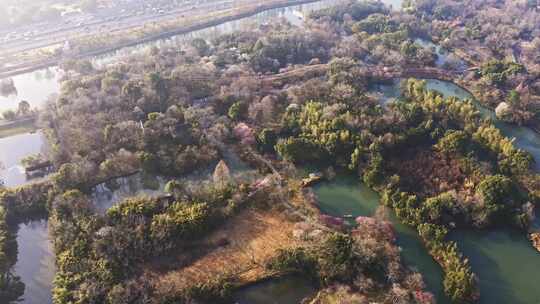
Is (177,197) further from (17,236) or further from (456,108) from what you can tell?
(456,108)

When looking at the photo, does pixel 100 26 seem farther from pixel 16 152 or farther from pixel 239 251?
pixel 239 251

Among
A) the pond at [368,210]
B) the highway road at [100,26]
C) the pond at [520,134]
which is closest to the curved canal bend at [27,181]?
the pond at [368,210]


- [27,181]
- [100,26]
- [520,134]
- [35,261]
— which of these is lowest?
[520,134]

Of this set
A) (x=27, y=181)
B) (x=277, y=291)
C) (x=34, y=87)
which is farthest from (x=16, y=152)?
(x=277, y=291)

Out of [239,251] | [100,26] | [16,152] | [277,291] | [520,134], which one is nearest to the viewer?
[277,291]

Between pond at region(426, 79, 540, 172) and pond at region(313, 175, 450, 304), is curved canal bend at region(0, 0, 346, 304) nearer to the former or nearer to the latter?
pond at region(313, 175, 450, 304)

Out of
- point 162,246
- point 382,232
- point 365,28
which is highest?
point 365,28

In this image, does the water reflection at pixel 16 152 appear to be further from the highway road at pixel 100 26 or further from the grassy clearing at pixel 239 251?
the highway road at pixel 100 26

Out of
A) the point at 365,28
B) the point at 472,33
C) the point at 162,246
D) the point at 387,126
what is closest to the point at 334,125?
the point at 387,126
